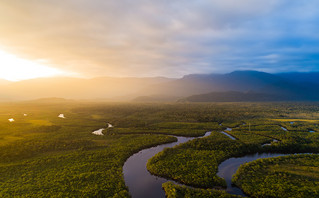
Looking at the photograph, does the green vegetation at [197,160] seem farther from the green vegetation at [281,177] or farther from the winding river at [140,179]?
the green vegetation at [281,177]

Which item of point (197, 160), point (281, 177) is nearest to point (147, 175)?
point (197, 160)

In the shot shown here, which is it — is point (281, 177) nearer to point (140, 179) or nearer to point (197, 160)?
point (197, 160)

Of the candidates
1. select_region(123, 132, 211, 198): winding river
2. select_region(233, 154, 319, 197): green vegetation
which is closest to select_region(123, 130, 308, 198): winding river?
select_region(123, 132, 211, 198): winding river

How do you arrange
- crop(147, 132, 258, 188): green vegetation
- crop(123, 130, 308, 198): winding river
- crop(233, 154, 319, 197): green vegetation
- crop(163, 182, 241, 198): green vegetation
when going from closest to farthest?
1. crop(163, 182, 241, 198): green vegetation
2. crop(233, 154, 319, 197): green vegetation
3. crop(123, 130, 308, 198): winding river
4. crop(147, 132, 258, 188): green vegetation

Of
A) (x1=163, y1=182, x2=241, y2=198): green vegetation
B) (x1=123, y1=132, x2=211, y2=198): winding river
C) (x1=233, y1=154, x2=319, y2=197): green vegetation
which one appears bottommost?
(x1=123, y1=132, x2=211, y2=198): winding river

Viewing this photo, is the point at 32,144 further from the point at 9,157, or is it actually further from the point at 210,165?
the point at 210,165

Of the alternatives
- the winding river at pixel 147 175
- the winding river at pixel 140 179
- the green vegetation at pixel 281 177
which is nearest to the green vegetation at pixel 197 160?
the winding river at pixel 147 175

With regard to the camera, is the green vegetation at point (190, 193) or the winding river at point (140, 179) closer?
the green vegetation at point (190, 193)

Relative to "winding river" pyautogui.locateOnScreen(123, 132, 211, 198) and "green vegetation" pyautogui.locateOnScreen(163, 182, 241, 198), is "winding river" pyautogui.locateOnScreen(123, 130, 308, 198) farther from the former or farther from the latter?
"green vegetation" pyautogui.locateOnScreen(163, 182, 241, 198)

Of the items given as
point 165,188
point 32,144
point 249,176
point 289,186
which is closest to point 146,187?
point 165,188
